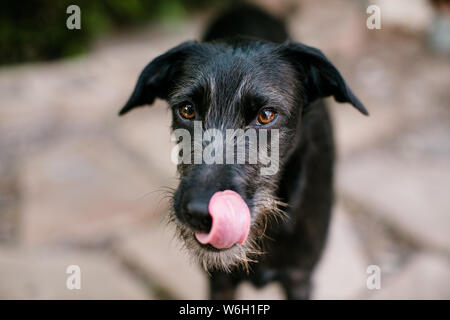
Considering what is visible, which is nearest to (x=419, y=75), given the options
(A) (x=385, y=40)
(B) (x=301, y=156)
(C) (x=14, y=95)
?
(A) (x=385, y=40)

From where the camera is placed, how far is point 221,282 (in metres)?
3.02

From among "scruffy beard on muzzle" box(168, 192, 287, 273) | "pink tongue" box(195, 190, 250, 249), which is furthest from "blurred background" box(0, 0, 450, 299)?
"pink tongue" box(195, 190, 250, 249)

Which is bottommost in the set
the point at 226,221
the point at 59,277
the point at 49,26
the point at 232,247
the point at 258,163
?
the point at 59,277

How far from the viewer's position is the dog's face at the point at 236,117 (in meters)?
2.25

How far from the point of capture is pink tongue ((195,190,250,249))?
210cm

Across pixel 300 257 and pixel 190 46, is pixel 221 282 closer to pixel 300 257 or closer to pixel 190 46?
pixel 300 257

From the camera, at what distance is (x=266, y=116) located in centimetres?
254

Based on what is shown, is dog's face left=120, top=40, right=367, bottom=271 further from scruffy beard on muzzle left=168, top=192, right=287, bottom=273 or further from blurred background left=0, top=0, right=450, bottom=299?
blurred background left=0, top=0, right=450, bottom=299

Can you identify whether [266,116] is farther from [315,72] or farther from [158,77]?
[158,77]

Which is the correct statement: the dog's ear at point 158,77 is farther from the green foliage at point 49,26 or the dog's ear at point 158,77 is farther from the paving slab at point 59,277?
the green foliage at point 49,26

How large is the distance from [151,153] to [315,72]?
231 cm

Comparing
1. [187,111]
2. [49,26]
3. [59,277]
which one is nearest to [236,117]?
[187,111]

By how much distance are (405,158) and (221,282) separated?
8.35 feet

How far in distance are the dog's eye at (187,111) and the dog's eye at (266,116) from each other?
0.33 metres
